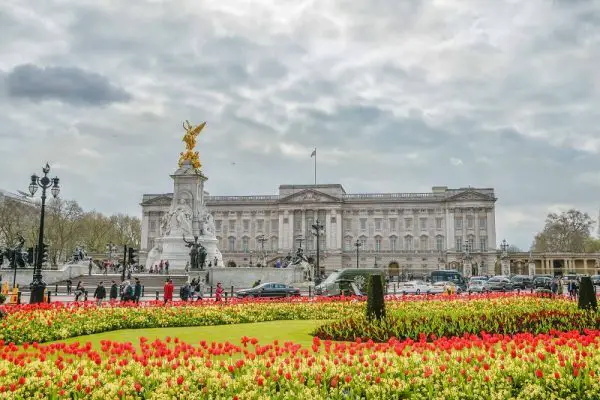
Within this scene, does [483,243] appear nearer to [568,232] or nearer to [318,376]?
[568,232]

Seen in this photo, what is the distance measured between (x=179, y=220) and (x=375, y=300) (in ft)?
126

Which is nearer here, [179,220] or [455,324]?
[455,324]

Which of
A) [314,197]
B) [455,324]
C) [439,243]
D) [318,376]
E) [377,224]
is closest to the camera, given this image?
[318,376]

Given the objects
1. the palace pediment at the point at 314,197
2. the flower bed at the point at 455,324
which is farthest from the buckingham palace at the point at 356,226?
the flower bed at the point at 455,324

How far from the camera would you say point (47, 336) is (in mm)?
13781

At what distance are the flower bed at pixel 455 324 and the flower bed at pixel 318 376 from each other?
13.0 feet

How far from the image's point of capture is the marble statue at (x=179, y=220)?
51062 millimetres

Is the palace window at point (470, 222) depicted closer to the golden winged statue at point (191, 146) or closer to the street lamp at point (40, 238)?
the golden winged statue at point (191, 146)

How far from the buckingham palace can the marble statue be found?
45.6 meters

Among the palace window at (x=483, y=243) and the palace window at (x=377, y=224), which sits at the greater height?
the palace window at (x=377, y=224)

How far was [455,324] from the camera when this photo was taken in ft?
44.8

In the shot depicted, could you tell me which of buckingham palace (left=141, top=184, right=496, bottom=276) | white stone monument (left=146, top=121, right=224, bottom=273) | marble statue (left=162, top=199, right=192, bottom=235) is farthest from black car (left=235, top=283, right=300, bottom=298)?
buckingham palace (left=141, top=184, right=496, bottom=276)

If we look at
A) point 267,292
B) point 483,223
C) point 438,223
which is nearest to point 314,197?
point 438,223

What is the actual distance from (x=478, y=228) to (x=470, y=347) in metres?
90.8
